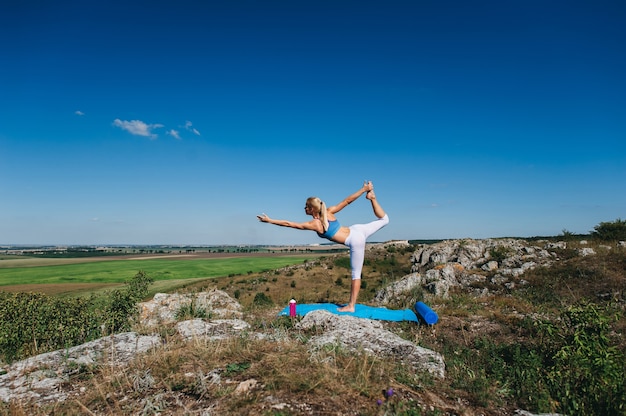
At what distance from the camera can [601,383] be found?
486 centimetres

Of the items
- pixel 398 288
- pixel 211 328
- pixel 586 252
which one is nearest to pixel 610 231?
pixel 586 252

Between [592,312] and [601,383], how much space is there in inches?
55.8

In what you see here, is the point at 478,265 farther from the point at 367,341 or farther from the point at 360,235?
the point at 367,341

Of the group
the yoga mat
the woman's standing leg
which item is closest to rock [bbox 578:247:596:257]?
the yoga mat

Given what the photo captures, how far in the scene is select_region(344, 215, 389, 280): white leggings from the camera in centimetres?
952

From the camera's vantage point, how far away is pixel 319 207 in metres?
9.14

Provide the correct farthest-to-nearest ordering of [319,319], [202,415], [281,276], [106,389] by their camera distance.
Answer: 1. [281,276]
2. [319,319]
3. [106,389]
4. [202,415]

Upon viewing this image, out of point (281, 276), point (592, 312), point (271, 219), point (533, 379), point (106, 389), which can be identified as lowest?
point (281, 276)

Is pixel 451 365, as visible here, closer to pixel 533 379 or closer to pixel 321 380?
pixel 533 379

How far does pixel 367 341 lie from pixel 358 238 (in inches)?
129

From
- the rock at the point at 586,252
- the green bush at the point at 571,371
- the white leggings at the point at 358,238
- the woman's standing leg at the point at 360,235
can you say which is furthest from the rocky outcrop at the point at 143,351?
the rock at the point at 586,252

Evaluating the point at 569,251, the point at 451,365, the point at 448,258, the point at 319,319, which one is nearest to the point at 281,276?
the point at 448,258

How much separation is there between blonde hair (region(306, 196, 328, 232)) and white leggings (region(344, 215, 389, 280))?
981 millimetres

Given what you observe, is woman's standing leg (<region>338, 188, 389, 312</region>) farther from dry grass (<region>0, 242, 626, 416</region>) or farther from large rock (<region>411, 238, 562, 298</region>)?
large rock (<region>411, 238, 562, 298</region>)
